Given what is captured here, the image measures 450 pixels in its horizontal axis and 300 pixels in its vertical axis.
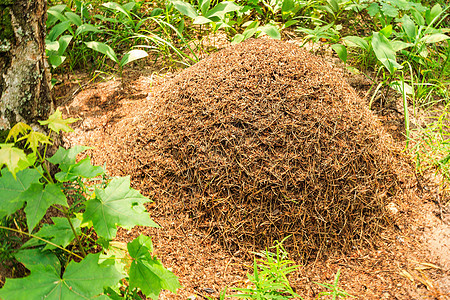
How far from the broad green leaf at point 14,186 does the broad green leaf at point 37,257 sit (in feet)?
0.70

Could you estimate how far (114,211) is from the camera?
4.80 ft

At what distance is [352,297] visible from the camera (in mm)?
1904

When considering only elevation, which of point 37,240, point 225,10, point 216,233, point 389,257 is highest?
point 225,10

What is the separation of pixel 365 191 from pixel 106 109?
2281 mm

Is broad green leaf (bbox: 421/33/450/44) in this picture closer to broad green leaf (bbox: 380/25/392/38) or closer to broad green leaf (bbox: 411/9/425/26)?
broad green leaf (bbox: 411/9/425/26)

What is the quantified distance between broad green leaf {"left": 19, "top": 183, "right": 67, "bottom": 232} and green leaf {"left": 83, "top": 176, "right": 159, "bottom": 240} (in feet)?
0.63

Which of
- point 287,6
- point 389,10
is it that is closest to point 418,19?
point 389,10

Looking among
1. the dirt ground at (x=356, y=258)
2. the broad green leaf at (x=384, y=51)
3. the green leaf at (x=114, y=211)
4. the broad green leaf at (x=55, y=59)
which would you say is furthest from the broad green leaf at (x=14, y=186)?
the broad green leaf at (x=384, y=51)

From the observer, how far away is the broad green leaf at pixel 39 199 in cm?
125

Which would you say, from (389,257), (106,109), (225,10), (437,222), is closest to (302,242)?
(389,257)

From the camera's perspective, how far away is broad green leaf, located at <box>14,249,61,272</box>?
147 centimetres

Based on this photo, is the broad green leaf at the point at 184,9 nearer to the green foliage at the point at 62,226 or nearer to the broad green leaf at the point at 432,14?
the green foliage at the point at 62,226

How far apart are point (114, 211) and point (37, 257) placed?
403 millimetres

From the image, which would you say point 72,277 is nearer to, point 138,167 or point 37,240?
point 37,240
